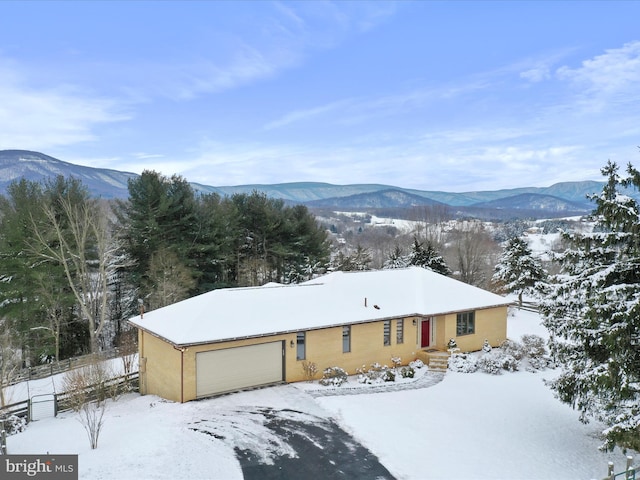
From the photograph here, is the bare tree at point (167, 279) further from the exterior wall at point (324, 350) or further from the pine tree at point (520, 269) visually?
the pine tree at point (520, 269)

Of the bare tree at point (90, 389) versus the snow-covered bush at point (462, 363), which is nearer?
the bare tree at point (90, 389)

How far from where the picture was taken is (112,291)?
35.2 metres

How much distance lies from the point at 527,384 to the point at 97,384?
18.1m

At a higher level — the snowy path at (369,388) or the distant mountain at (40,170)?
the distant mountain at (40,170)

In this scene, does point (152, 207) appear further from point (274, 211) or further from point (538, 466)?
point (538, 466)

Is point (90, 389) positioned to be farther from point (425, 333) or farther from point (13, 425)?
point (425, 333)

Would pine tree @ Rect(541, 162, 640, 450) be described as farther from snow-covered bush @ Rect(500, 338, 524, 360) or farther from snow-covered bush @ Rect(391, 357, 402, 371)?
snow-covered bush @ Rect(391, 357, 402, 371)

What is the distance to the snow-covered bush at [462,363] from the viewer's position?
20531mm

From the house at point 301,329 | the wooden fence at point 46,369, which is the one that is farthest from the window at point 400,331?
the wooden fence at point 46,369

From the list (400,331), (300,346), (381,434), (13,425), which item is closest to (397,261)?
(400,331)

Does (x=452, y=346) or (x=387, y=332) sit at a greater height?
(x=387, y=332)

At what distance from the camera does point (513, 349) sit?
2264cm

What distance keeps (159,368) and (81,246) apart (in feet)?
41.1

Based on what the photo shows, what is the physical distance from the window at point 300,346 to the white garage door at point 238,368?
2.72 feet
